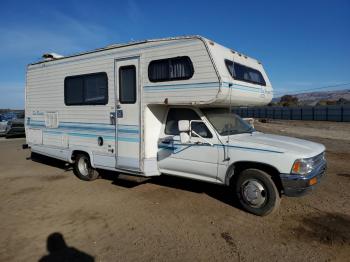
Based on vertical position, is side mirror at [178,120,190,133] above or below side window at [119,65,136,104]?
below

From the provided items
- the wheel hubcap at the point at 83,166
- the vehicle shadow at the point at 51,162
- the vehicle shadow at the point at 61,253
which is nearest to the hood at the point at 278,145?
the vehicle shadow at the point at 61,253

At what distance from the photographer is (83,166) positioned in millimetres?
8305

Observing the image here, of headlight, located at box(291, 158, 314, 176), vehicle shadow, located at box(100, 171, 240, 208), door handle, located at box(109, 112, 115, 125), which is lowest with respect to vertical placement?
vehicle shadow, located at box(100, 171, 240, 208)

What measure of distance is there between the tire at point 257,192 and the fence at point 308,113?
32986 millimetres

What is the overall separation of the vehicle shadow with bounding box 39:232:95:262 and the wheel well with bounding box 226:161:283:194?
9.26 ft

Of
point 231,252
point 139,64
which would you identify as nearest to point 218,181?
point 231,252

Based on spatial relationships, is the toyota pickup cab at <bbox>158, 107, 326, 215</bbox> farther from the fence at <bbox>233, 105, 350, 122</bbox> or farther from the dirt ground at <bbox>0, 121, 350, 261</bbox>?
the fence at <bbox>233, 105, 350, 122</bbox>

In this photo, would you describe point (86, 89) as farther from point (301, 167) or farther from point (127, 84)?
point (301, 167)

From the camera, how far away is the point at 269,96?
304 inches

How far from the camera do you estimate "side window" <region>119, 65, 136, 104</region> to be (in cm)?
685

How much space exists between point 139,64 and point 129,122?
125cm

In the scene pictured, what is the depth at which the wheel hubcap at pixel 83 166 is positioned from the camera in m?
8.27

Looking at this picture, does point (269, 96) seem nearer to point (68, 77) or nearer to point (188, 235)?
point (188, 235)

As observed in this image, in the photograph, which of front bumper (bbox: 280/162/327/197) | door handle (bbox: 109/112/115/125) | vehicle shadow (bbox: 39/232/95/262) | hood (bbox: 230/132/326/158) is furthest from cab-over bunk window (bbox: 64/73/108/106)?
front bumper (bbox: 280/162/327/197)
